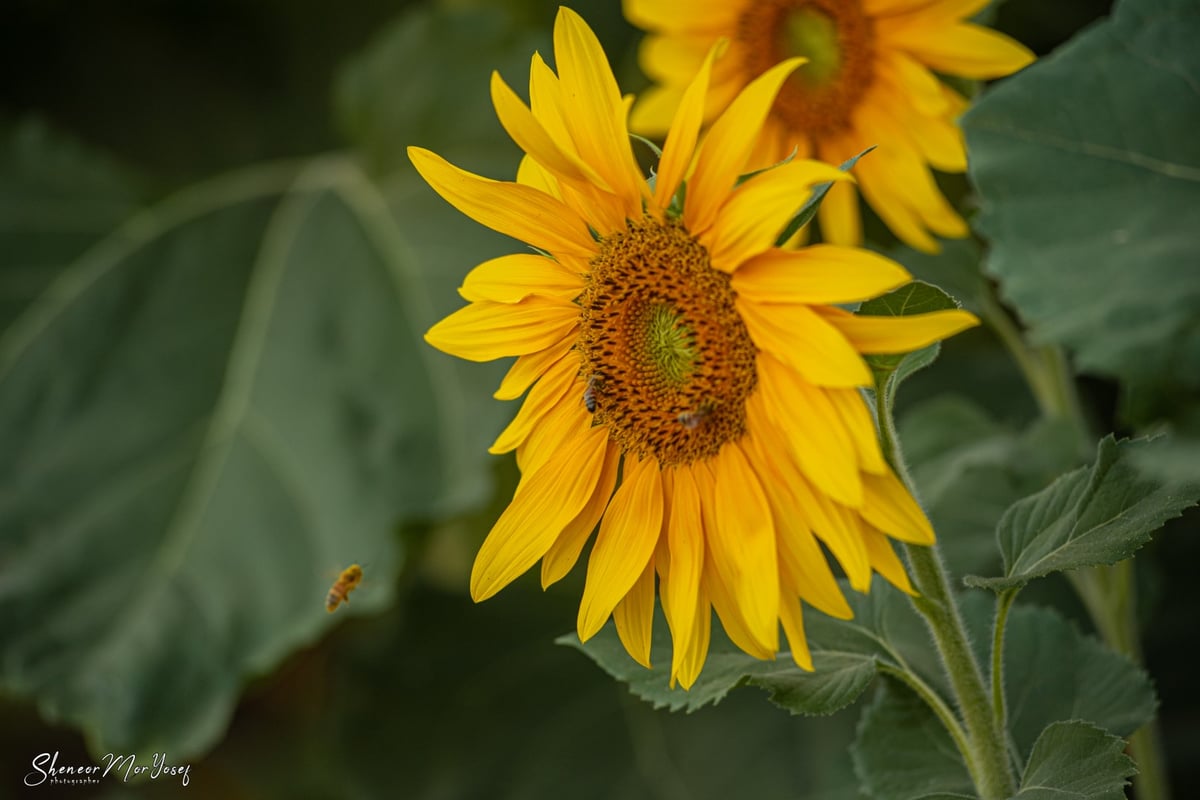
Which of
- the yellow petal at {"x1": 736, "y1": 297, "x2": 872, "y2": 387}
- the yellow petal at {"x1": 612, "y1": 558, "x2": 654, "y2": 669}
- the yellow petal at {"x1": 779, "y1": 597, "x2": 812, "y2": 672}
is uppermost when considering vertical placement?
the yellow petal at {"x1": 736, "y1": 297, "x2": 872, "y2": 387}

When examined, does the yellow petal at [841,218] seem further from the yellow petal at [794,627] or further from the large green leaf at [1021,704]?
the yellow petal at [794,627]

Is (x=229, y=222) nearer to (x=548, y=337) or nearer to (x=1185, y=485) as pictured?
(x=548, y=337)

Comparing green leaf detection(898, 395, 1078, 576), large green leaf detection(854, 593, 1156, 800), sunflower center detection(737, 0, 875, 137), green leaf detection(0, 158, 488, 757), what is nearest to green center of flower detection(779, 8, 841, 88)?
sunflower center detection(737, 0, 875, 137)

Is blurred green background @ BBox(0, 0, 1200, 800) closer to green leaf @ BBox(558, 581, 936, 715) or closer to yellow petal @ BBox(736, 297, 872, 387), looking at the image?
green leaf @ BBox(558, 581, 936, 715)

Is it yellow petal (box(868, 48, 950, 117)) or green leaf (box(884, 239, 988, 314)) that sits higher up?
yellow petal (box(868, 48, 950, 117))

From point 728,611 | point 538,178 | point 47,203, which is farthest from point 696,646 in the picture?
point 47,203

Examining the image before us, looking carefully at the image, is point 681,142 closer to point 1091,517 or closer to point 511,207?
point 511,207
